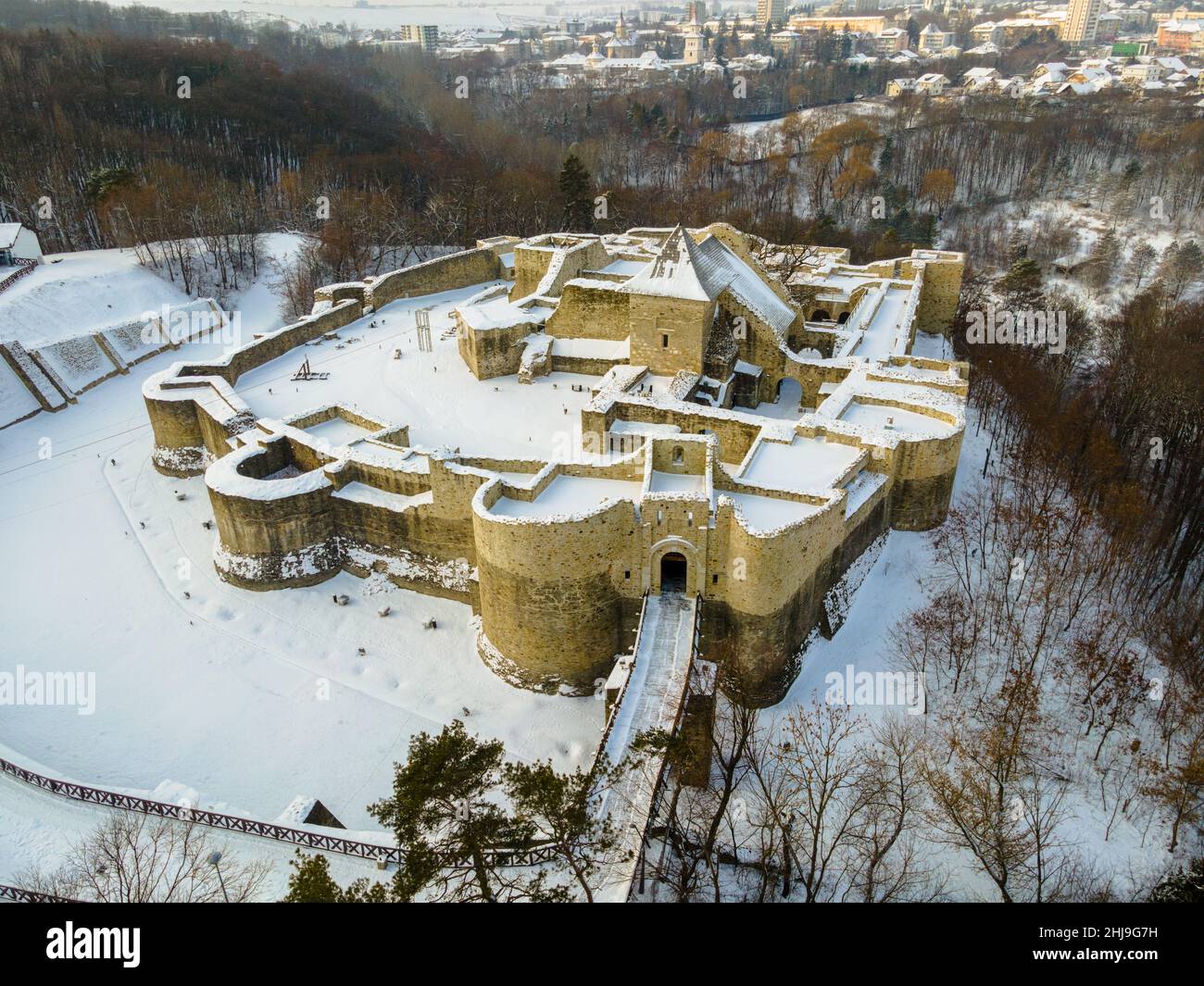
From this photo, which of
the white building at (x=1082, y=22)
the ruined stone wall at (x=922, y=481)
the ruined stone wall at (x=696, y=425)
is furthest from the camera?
the white building at (x=1082, y=22)

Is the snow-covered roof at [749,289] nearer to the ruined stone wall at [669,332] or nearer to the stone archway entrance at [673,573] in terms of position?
the ruined stone wall at [669,332]

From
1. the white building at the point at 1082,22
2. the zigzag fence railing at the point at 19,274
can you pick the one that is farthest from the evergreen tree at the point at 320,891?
the white building at the point at 1082,22

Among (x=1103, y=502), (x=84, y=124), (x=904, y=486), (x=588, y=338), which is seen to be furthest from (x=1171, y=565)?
(x=84, y=124)

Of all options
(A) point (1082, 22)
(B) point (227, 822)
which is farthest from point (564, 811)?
(A) point (1082, 22)

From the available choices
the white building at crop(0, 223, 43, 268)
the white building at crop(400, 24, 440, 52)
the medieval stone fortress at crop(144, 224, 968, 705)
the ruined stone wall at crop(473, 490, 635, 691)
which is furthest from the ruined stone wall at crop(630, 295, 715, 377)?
the white building at crop(400, 24, 440, 52)

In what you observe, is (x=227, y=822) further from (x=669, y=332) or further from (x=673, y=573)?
(x=669, y=332)

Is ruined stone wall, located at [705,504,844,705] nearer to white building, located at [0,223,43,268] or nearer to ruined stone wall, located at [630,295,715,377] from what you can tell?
ruined stone wall, located at [630,295,715,377]
